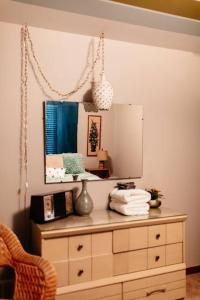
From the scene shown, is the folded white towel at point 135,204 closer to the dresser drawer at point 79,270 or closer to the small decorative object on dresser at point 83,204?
the small decorative object on dresser at point 83,204

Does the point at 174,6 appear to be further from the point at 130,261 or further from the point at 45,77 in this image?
the point at 130,261

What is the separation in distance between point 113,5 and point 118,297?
7.17 ft

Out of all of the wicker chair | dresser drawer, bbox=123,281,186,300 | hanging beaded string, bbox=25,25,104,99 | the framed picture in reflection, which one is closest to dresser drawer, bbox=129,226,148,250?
dresser drawer, bbox=123,281,186,300

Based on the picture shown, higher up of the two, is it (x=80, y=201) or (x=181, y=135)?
(x=181, y=135)

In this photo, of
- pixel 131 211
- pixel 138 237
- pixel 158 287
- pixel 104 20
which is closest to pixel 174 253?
pixel 158 287

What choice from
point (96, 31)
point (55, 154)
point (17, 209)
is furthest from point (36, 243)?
point (96, 31)

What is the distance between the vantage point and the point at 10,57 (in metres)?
2.61

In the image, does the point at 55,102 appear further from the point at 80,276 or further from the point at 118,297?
the point at 118,297

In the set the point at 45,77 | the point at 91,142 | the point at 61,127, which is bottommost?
the point at 91,142

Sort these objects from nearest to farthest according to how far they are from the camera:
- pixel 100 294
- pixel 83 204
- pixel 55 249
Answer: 1. pixel 55 249
2. pixel 100 294
3. pixel 83 204

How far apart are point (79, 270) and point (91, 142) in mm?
1088

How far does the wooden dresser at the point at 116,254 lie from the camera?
7.61 ft

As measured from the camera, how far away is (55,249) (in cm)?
229

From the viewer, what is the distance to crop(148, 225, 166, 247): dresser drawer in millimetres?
2631
